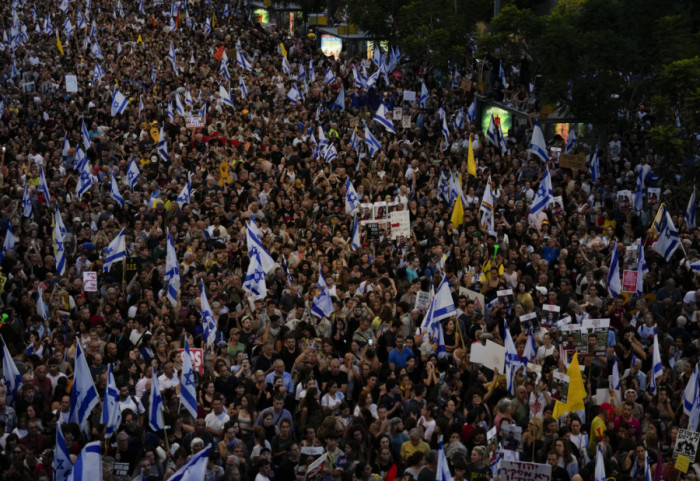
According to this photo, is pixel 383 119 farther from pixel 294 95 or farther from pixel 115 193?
pixel 115 193

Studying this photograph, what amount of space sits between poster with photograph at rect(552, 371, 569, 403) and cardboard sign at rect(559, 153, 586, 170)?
1166 centimetres

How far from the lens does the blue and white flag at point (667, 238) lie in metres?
20.6

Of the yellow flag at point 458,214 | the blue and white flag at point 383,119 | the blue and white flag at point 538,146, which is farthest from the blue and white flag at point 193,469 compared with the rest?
the blue and white flag at point 383,119

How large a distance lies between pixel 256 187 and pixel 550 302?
7973 mm

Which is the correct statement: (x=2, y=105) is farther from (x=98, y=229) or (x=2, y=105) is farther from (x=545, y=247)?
(x=545, y=247)

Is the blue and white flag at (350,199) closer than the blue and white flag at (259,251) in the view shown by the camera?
No

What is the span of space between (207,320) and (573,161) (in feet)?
37.3

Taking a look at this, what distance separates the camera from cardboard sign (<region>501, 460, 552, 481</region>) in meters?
13.1

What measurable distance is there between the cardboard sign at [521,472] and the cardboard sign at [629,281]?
6586mm

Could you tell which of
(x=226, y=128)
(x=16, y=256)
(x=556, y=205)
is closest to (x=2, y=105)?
(x=226, y=128)

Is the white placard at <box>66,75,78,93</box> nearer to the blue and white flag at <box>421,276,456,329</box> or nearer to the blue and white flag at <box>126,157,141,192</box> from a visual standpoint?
the blue and white flag at <box>126,157,141,192</box>

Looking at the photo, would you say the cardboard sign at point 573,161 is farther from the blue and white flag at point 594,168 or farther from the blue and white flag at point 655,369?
the blue and white flag at point 655,369

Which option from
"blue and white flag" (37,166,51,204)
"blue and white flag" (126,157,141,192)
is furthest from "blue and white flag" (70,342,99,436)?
"blue and white flag" (126,157,141,192)

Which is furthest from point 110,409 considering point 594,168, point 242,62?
point 242,62
